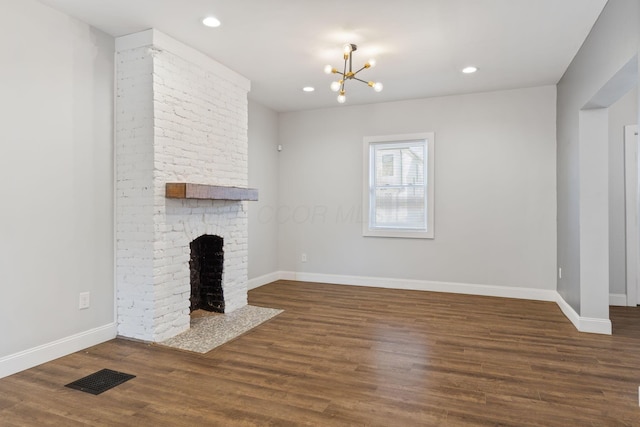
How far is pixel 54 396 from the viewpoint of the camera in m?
2.37

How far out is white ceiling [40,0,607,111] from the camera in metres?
2.95

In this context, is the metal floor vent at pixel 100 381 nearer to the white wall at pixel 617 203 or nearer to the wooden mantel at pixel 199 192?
the wooden mantel at pixel 199 192

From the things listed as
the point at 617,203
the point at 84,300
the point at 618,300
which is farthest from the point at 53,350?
the point at 617,203

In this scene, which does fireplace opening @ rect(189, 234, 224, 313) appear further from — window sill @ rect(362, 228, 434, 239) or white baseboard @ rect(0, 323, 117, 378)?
window sill @ rect(362, 228, 434, 239)

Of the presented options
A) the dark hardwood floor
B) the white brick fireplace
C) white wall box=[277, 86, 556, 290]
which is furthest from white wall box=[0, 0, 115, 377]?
white wall box=[277, 86, 556, 290]

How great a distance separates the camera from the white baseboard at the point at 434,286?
489 cm

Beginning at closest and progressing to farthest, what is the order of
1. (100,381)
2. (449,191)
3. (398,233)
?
(100,381)
(449,191)
(398,233)

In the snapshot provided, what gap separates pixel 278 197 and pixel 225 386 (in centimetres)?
403

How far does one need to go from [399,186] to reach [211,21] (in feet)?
11.2

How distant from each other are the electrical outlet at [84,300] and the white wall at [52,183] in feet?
0.12

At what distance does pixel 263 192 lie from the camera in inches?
230

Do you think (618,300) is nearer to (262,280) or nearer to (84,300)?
(262,280)

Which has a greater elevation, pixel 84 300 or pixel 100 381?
pixel 84 300

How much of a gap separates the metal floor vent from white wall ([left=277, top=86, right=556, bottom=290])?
366 cm
